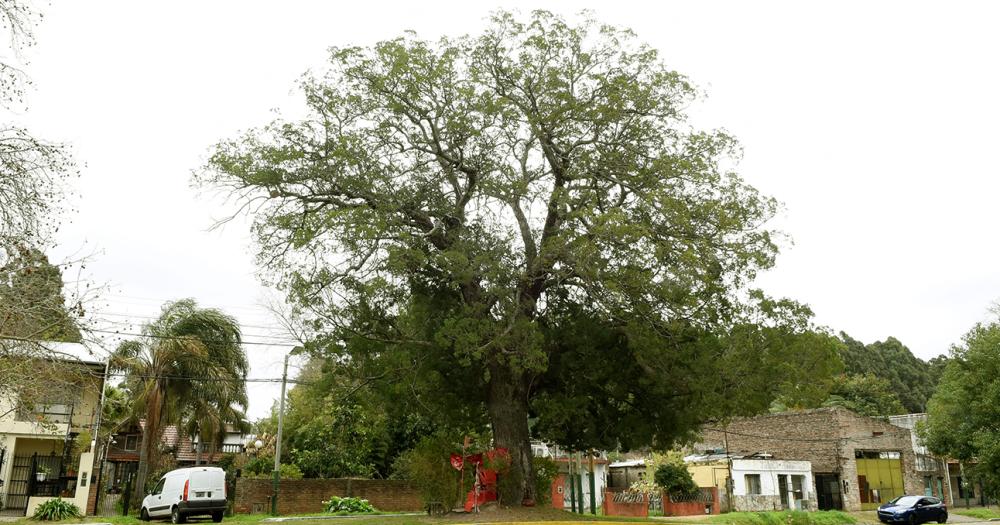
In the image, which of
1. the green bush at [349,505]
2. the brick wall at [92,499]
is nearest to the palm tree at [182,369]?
the brick wall at [92,499]

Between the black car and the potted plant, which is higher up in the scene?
the potted plant

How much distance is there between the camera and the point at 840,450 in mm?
44406

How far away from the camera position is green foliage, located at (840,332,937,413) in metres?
78.2

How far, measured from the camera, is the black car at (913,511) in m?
33.8

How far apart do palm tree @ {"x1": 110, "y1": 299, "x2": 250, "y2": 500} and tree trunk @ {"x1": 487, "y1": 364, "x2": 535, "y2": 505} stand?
617 inches

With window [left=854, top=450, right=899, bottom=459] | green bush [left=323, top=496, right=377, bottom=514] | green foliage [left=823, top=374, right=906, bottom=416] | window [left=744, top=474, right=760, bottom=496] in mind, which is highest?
green foliage [left=823, top=374, right=906, bottom=416]

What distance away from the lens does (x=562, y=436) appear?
22250 mm

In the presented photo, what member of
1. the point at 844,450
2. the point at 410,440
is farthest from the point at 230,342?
the point at 844,450

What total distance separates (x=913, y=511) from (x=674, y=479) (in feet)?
34.9

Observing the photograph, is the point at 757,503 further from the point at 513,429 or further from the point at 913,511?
the point at 513,429

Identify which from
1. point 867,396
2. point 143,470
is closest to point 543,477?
point 143,470

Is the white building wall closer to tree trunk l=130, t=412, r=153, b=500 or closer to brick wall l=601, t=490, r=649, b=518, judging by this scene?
brick wall l=601, t=490, r=649, b=518

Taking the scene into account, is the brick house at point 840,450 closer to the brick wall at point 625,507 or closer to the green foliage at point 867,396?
the brick wall at point 625,507

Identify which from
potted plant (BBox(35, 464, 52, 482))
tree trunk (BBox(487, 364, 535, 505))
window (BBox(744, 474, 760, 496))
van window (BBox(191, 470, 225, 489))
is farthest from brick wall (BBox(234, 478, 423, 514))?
window (BBox(744, 474, 760, 496))
